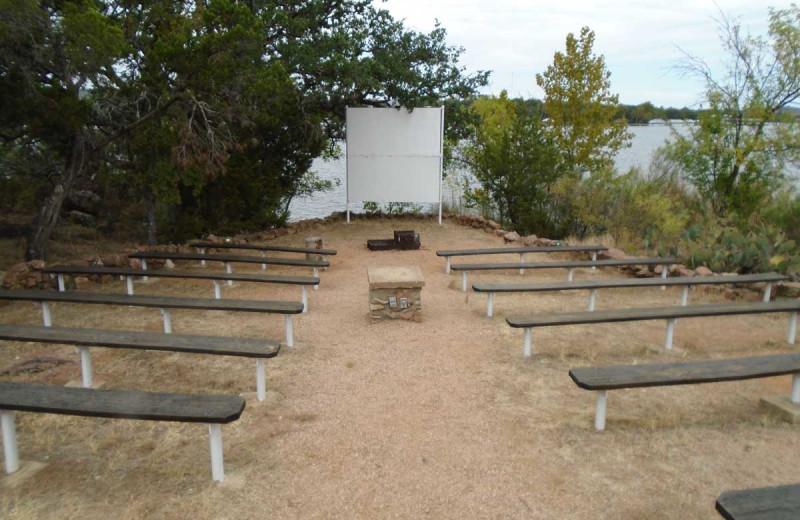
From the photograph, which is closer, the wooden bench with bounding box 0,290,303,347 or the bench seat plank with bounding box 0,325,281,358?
the bench seat plank with bounding box 0,325,281,358

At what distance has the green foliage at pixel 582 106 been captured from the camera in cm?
1681

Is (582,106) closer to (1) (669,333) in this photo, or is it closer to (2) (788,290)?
(2) (788,290)

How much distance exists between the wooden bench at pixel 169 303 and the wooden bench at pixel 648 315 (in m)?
2.02

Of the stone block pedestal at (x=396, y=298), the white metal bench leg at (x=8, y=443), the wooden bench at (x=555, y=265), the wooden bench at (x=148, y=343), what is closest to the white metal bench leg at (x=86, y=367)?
the wooden bench at (x=148, y=343)

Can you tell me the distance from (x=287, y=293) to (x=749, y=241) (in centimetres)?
685

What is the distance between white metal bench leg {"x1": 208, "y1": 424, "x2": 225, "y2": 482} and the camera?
282cm

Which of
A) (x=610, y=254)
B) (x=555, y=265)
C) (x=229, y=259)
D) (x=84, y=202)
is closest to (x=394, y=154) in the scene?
(x=610, y=254)

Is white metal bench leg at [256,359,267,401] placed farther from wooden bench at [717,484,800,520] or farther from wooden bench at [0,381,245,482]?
wooden bench at [717,484,800,520]

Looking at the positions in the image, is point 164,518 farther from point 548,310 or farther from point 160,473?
point 548,310

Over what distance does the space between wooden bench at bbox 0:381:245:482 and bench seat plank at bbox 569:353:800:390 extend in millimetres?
2113

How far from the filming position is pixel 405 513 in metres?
2.65

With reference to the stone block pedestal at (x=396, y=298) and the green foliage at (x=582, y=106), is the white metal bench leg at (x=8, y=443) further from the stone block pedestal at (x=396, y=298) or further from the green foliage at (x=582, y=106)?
the green foliage at (x=582, y=106)

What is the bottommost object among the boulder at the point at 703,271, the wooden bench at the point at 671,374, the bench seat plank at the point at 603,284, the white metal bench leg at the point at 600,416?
the white metal bench leg at the point at 600,416

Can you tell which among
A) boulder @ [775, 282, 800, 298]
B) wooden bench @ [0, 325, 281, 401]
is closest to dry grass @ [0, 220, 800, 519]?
wooden bench @ [0, 325, 281, 401]
